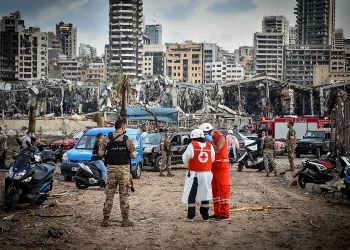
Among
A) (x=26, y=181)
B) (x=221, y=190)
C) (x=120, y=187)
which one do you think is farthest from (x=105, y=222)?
(x=26, y=181)

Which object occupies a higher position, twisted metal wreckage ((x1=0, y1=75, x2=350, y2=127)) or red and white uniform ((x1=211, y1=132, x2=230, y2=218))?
twisted metal wreckage ((x1=0, y1=75, x2=350, y2=127))

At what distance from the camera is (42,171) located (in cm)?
1309

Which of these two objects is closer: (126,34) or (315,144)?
(315,144)

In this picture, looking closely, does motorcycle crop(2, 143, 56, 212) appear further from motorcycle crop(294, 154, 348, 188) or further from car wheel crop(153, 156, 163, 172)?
car wheel crop(153, 156, 163, 172)

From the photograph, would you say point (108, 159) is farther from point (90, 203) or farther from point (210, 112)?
point (210, 112)

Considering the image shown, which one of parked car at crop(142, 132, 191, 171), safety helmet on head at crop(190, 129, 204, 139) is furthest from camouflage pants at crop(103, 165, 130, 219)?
parked car at crop(142, 132, 191, 171)

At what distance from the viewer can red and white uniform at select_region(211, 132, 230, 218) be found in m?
11.7

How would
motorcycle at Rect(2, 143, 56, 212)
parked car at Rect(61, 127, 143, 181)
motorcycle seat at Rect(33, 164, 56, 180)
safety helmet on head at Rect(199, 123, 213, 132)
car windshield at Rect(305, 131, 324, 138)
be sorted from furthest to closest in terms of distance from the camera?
1. car windshield at Rect(305, 131, 324, 138)
2. parked car at Rect(61, 127, 143, 181)
3. motorcycle seat at Rect(33, 164, 56, 180)
4. motorcycle at Rect(2, 143, 56, 212)
5. safety helmet on head at Rect(199, 123, 213, 132)

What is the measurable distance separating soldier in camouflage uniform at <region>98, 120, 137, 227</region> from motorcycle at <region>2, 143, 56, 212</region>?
8.09 ft

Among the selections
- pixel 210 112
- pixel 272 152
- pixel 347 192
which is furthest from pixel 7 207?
pixel 210 112

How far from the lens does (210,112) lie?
216ft

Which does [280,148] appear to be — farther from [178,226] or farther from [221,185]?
[178,226]

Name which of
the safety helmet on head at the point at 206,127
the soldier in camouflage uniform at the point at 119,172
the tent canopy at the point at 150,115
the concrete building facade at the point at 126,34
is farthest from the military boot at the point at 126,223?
the concrete building facade at the point at 126,34

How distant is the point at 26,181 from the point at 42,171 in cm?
63
